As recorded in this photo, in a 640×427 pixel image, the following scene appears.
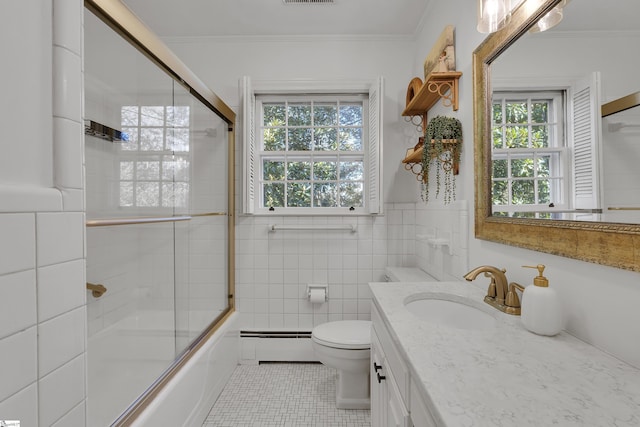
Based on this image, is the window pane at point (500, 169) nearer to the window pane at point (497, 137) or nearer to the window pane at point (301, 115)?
the window pane at point (497, 137)

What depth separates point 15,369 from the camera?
2.06 feet

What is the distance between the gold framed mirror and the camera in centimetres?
72

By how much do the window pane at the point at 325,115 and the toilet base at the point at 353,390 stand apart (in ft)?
6.18

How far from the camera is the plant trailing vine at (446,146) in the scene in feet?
5.14

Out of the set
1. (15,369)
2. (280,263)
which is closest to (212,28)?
(280,263)

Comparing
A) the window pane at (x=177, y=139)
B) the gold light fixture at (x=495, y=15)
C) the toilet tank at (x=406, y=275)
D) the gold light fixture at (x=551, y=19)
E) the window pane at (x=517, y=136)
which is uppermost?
the gold light fixture at (x=495, y=15)

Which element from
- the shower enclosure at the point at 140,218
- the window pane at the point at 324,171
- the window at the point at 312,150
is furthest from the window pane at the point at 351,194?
the shower enclosure at the point at 140,218

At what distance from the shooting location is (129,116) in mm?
1580

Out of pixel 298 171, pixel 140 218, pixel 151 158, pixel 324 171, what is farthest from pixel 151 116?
pixel 324 171

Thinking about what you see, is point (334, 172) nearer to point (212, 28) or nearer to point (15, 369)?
point (212, 28)

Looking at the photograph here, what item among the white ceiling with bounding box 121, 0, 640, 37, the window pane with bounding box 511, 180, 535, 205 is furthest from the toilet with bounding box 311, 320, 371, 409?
the white ceiling with bounding box 121, 0, 640, 37

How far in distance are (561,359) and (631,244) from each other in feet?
1.04

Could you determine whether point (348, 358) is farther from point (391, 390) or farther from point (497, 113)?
point (497, 113)

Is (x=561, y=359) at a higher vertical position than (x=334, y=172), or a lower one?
lower
